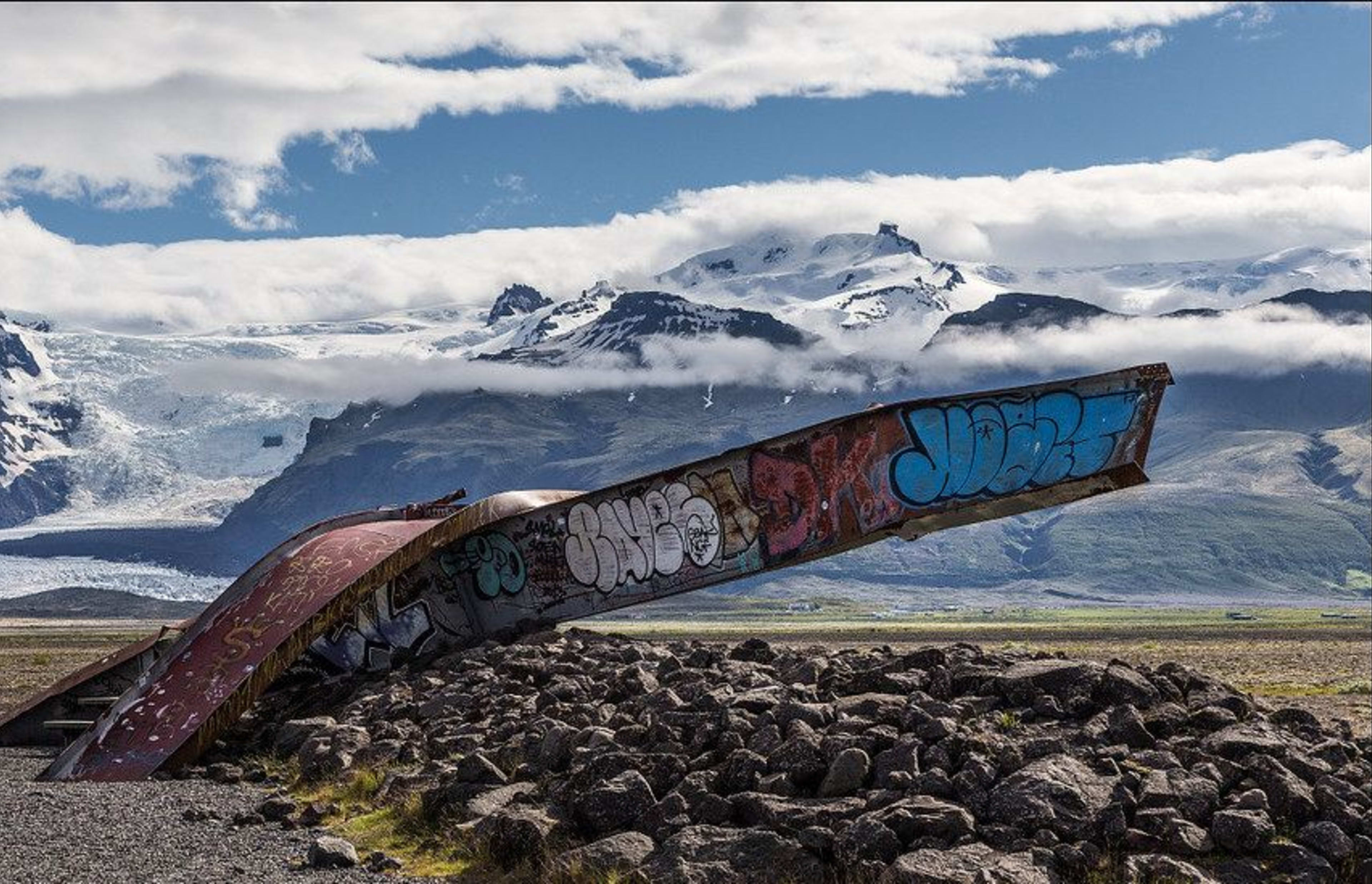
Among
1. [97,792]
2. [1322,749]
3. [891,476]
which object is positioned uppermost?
[891,476]

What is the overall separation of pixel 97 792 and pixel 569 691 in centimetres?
745

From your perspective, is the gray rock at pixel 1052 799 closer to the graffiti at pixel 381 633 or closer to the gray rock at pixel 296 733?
the gray rock at pixel 296 733

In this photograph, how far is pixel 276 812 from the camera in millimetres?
21891

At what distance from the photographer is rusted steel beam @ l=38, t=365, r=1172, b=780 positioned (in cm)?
2952

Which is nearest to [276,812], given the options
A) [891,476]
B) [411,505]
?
[891,476]

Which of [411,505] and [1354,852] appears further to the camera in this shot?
[411,505]

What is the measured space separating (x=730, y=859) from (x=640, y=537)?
1704 centimetres

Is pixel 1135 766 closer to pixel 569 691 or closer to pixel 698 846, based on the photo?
pixel 698 846

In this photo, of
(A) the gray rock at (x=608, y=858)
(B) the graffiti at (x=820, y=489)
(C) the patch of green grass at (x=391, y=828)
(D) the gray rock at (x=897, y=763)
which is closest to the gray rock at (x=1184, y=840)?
(D) the gray rock at (x=897, y=763)

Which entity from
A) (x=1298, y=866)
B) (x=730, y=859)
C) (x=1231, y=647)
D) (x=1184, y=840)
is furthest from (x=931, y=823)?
(x=1231, y=647)

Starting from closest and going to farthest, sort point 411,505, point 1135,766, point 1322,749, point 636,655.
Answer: point 1135,766, point 1322,749, point 636,655, point 411,505

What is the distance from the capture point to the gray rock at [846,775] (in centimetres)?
1766

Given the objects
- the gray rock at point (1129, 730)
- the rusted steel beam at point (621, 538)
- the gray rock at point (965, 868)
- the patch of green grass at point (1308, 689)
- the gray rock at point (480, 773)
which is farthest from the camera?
the patch of green grass at point (1308, 689)

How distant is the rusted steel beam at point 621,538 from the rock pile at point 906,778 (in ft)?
18.3
